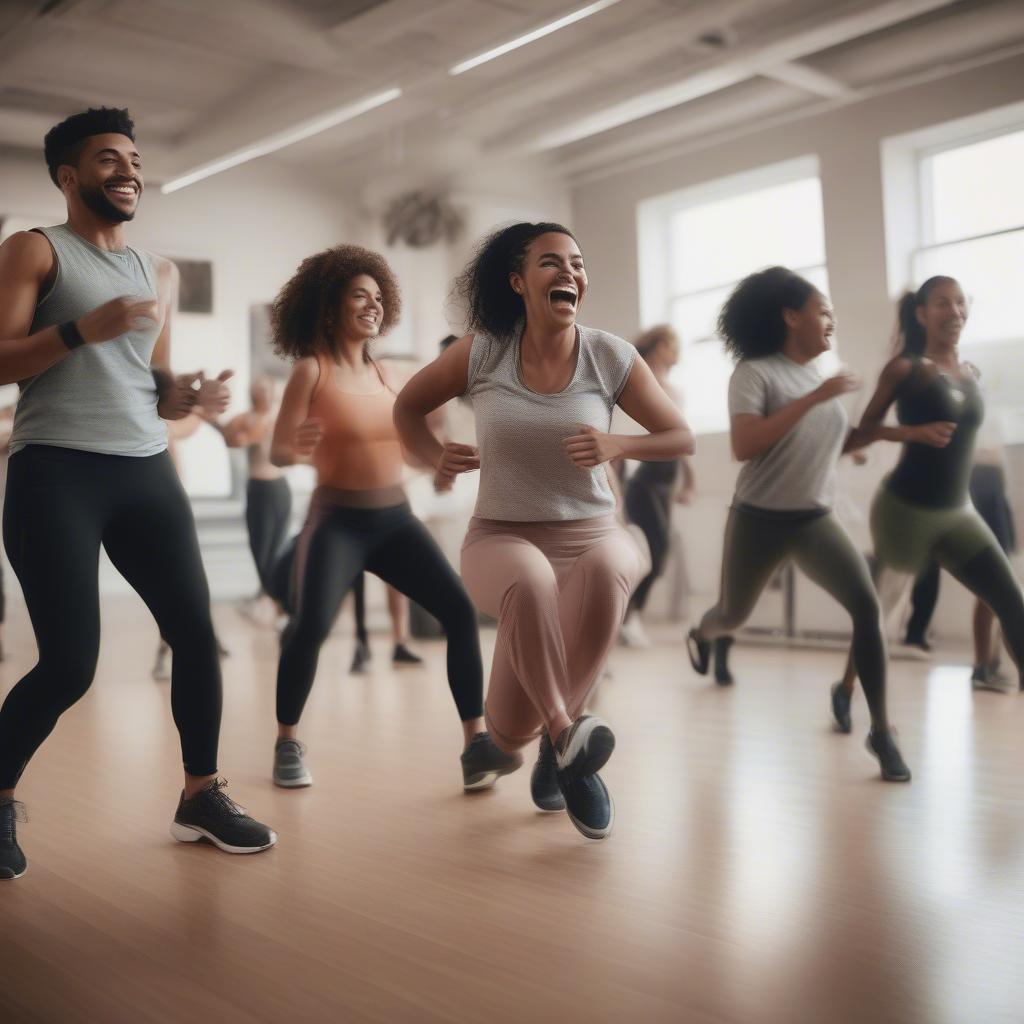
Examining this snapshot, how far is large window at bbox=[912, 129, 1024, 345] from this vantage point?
6.41 m

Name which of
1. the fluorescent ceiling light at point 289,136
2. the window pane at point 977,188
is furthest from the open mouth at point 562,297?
the window pane at point 977,188

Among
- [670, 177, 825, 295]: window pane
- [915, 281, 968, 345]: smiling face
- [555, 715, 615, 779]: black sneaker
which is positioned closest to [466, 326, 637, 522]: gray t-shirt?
[555, 715, 615, 779]: black sneaker

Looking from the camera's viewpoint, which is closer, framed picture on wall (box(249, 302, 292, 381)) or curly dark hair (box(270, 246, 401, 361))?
curly dark hair (box(270, 246, 401, 361))

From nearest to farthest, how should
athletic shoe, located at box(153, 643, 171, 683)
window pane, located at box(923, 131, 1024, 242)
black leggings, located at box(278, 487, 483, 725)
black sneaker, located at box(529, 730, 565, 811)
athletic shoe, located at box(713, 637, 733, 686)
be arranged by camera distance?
black sneaker, located at box(529, 730, 565, 811)
black leggings, located at box(278, 487, 483, 725)
athletic shoe, located at box(713, 637, 733, 686)
athletic shoe, located at box(153, 643, 171, 683)
window pane, located at box(923, 131, 1024, 242)

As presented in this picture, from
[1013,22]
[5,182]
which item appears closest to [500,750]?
[1013,22]

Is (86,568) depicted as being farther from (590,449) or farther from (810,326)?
(810,326)

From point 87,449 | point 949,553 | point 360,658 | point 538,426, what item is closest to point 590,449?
point 538,426

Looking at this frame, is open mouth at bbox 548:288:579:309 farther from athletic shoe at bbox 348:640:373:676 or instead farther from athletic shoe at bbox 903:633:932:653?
athletic shoe at bbox 903:633:932:653

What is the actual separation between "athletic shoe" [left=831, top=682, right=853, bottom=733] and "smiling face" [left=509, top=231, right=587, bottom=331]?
5.76ft

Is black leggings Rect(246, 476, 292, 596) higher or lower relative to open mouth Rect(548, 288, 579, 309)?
lower

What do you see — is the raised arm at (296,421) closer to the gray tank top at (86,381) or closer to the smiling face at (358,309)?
the smiling face at (358,309)

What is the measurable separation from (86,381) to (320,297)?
995 millimetres

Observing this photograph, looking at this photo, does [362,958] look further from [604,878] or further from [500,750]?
[500,750]

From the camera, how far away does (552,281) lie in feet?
8.05
